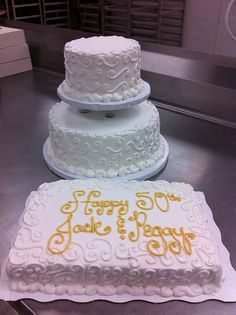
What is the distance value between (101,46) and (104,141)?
0.31 metres

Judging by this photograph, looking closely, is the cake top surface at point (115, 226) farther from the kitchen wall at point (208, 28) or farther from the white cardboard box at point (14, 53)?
the kitchen wall at point (208, 28)

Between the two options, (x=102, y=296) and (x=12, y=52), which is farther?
(x=12, y=52)

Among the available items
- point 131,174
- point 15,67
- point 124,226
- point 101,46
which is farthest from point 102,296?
point 15,67

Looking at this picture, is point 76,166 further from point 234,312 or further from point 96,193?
point 234,312

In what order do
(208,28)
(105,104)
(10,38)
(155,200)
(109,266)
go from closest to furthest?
(109,266) → (155,200) → (105,104) → (10,38) → (208,28)

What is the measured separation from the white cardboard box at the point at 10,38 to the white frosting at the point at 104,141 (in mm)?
1091

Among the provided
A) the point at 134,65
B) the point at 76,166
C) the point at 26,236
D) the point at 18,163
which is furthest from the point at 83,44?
the point at 26,236

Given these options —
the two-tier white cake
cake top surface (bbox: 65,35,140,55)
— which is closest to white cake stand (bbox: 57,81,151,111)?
the two-tier white cake

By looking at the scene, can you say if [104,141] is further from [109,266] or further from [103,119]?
[109,266]

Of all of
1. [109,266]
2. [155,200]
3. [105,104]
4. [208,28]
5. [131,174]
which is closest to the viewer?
[109,266]

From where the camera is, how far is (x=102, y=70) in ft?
3.45

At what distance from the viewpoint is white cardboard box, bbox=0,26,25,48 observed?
6.75ft

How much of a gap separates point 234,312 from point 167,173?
565 millimetres

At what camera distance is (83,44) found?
1.12m
